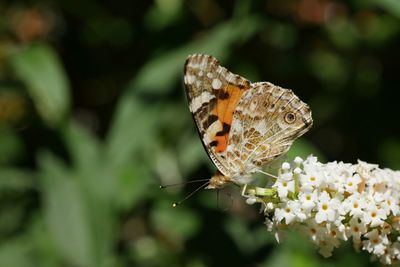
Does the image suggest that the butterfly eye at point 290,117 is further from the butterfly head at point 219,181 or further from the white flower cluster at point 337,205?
the butterfly head at point 219,181

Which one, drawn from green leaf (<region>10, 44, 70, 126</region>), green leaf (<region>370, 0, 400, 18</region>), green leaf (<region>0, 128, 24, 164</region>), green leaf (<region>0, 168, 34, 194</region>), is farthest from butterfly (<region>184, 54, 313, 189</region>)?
green leaf (<region>0, 128, 24, 164</region>)

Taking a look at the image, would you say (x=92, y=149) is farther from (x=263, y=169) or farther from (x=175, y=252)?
(x=263, y=169)

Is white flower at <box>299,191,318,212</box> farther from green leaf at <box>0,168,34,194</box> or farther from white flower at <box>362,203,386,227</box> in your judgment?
green leaf at <box>0,168,34,194</box>

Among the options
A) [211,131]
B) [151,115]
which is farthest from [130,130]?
[211,131]

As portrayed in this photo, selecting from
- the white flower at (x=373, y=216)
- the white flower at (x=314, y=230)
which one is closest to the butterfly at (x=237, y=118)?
the white flower at (x=314, y=230)

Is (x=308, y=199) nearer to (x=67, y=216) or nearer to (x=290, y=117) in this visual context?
(x=290, y=117)

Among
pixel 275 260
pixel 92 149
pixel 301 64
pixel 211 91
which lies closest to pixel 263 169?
pixel 211 91
